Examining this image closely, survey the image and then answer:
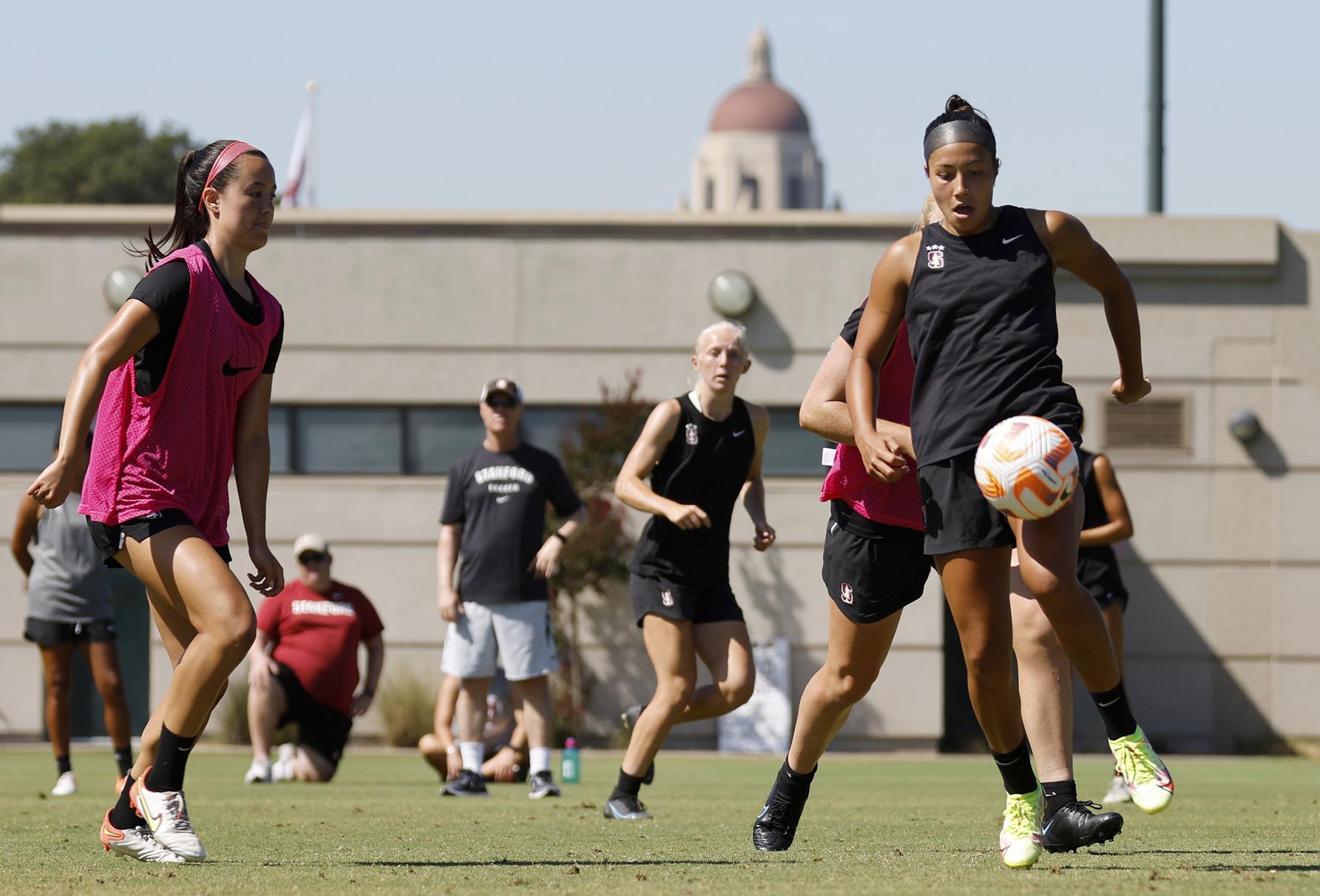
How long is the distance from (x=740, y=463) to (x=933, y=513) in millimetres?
3432

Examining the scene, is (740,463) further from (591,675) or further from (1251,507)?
(1251,507)

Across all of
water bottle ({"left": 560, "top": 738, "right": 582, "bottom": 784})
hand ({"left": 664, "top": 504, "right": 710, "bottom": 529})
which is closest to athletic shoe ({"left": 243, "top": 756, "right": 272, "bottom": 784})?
water bottle ({"left": 560, "top": 738, "right": 582, "bottom": 784})

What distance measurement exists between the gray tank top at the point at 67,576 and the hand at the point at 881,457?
23.2 feet

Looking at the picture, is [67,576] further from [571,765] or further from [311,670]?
[571,765]

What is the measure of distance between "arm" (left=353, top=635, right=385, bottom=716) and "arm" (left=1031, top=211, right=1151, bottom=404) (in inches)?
306

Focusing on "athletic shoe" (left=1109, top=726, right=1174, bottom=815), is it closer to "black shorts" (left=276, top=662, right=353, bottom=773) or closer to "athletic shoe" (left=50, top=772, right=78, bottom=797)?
"athletic shoe" (left=50, top=772, right=78, bottom=797)

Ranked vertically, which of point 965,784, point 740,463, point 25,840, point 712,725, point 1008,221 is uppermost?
point 1008,221

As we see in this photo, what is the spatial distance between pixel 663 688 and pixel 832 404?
2.80 meters

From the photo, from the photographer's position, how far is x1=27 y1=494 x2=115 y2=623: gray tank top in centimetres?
1130

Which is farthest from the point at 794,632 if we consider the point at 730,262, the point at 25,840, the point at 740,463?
the point at 25,840

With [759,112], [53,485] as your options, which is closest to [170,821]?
[53,485]

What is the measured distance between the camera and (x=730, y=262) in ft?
68.4

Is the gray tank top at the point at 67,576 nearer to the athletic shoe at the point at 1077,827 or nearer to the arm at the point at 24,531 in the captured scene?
the arm at the point at 24,531

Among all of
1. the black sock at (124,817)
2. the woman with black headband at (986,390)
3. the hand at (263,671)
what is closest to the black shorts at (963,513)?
the woman with black headband at (986,390)
